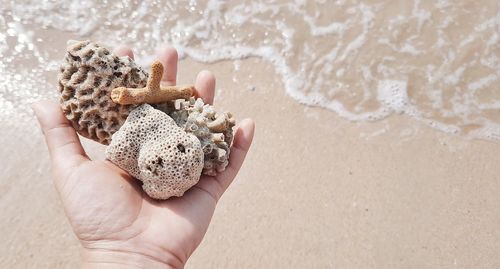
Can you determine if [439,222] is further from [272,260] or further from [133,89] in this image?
[133,89]

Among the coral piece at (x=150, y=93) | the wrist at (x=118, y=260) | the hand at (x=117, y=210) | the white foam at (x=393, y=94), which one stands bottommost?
the white foam at (x=393, y=94)

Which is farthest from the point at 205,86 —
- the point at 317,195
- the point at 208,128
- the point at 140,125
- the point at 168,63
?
the point at 317,195

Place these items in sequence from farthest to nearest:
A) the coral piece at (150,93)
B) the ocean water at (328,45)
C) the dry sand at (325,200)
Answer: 1. the ocean water at (328,45)
2. the dry sand at (325,200)
3. the coral piece at (150,93)

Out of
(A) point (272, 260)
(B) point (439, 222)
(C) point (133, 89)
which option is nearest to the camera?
(C) point (133, 89)

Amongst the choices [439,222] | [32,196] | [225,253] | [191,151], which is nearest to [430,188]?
[439,222]

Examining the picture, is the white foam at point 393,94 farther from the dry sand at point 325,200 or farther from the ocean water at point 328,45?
the dry sand at point 325,200

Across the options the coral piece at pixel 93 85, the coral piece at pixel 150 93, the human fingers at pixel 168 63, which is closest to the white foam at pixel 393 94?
the human fingers at pixel 168 63
